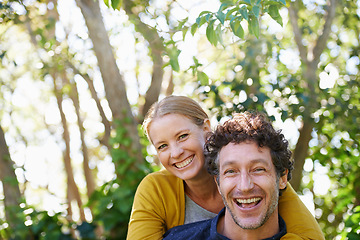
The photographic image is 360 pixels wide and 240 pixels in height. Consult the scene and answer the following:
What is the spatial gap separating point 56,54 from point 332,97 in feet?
11.5

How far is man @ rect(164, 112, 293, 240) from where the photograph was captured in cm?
212

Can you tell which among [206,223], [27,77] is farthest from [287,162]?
[27,77]

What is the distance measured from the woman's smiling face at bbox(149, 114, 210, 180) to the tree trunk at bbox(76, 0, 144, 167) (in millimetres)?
2075

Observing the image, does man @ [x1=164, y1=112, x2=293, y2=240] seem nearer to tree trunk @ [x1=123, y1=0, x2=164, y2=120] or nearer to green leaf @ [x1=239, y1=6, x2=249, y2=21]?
green leaf @ [x1=239, y1=6, x2=249, y2=21]

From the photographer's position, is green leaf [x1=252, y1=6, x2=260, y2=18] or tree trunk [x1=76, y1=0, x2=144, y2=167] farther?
tree trunk [x1=76, y1=0, x2=144, y2=167]

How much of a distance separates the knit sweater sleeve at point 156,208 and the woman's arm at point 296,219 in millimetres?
655

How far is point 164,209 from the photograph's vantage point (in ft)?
9.12

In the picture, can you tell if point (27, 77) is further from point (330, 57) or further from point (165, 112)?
point (165, 112)

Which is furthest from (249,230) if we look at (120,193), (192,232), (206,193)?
(120,193)

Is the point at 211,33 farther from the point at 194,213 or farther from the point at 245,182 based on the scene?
the point at 194,213

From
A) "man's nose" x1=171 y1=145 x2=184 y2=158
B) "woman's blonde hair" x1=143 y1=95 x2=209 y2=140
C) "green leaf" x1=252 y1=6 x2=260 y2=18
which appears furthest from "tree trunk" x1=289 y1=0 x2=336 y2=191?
"green leaf" x1=252 y1=6 x2=260 y2=18

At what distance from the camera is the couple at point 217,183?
214cm

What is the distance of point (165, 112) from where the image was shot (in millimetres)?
2783

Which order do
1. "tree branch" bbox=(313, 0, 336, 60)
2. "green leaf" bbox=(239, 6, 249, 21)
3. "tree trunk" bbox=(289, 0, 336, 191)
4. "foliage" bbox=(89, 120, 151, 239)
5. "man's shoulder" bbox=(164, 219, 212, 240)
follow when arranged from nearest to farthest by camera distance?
"green leaf" bbox=(239, 6, 249, 21) → "man's shoulder" bbox=(164, 219, 212, 240) → "tree trunk" bbox=(289, 0, 336, 191) → "foliage" bbox=(89, 120, 151, 239) → "tree branch" bbox=(313, 0, 336, 60)
